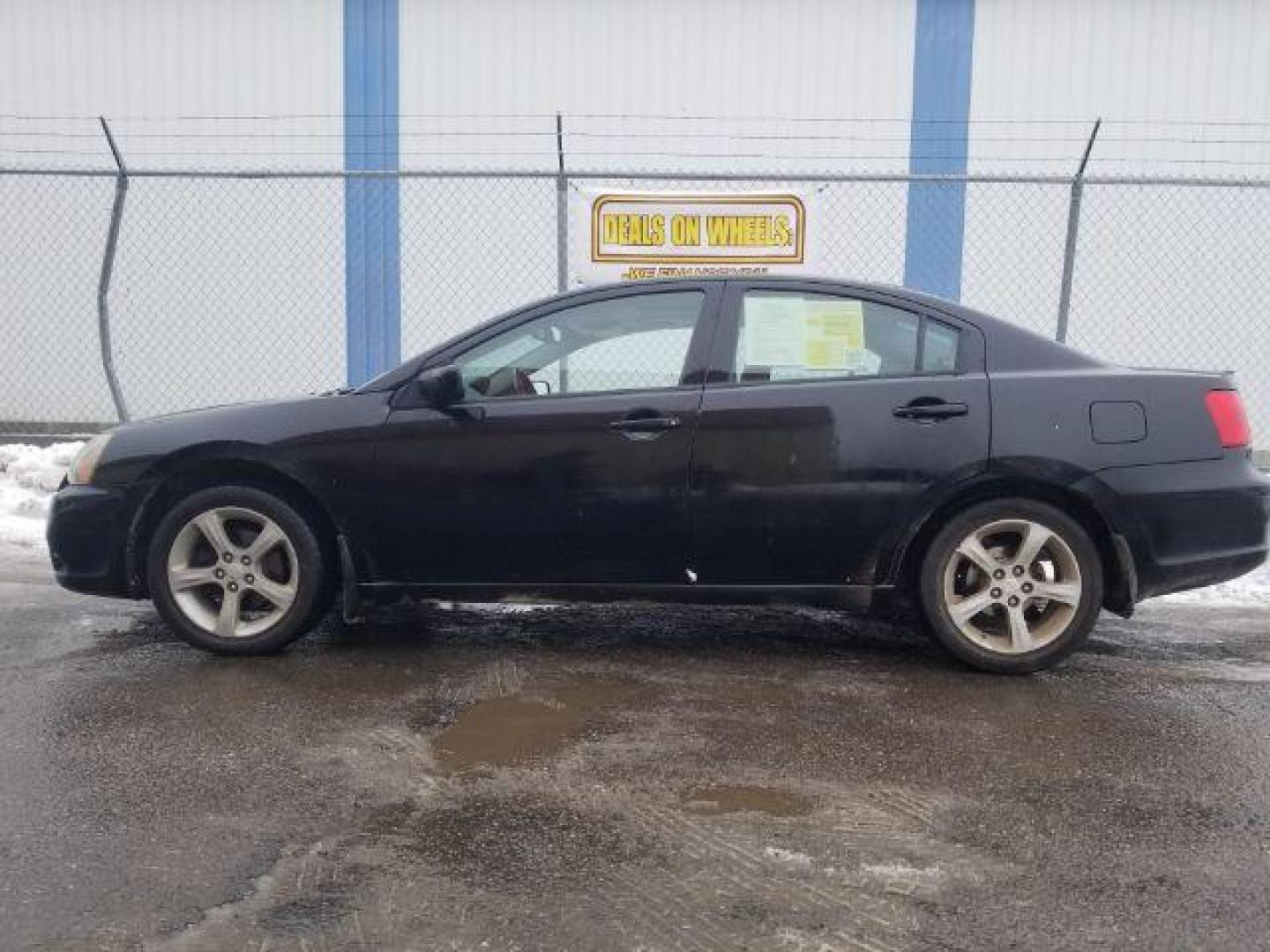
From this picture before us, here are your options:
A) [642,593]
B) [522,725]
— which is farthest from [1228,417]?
[522,725]

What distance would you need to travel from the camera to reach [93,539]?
4598mm

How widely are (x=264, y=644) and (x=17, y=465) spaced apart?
4.69 meters

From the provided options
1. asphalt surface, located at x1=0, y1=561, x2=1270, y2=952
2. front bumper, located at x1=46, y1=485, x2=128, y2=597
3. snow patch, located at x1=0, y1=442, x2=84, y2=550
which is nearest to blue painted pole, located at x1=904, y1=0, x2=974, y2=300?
asphalt surface, located at x1=0, y1=561, x2=1270, y2=952

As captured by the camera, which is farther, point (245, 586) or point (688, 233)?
point (688, 233)

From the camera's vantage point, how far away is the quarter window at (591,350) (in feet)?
15.0

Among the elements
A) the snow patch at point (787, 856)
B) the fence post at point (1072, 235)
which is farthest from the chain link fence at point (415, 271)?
the snow patch at point (787, 856)

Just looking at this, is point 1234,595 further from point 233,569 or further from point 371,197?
point 371,197

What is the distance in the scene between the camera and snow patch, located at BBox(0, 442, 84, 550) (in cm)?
722

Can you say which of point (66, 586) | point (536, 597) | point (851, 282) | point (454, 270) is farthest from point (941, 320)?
point (454, 270)

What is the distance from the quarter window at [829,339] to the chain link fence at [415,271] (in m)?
6.81

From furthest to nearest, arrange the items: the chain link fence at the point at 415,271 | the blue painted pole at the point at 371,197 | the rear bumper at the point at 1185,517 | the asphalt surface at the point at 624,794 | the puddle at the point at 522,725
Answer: the blue painted pole at the point at 371,197, the chain link fence at the point at 415,271, the rear bumper at the point at 1185,517, the puddle at the point at 522,725, the asphalt surface at the point at 624,794

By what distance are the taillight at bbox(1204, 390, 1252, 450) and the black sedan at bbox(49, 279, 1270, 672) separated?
14 mm

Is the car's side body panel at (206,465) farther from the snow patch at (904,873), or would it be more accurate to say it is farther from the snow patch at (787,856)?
the snow patch at (904,873)

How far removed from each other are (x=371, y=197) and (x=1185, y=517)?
9.01m
